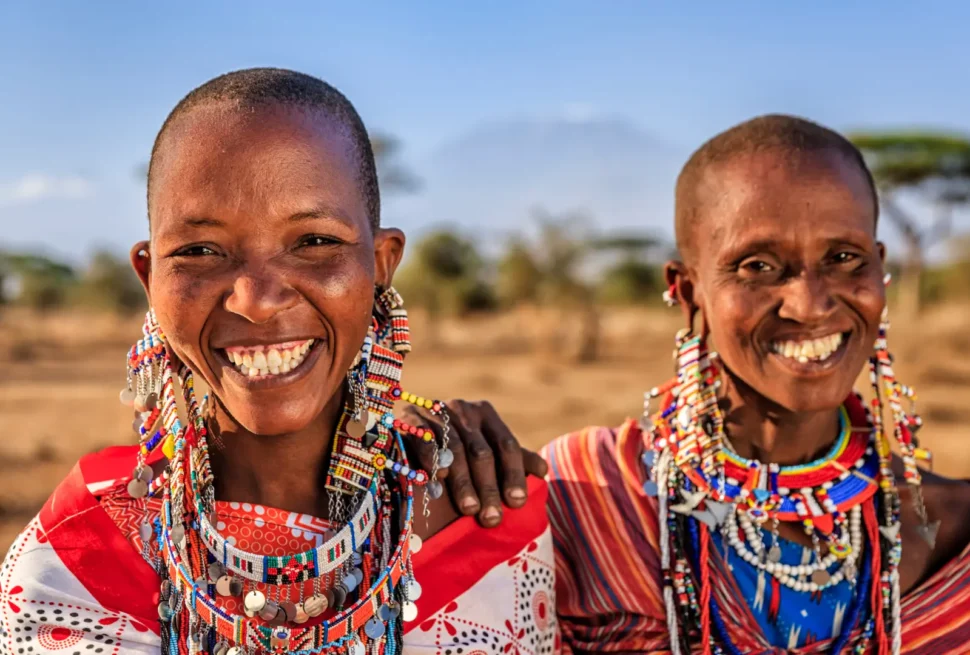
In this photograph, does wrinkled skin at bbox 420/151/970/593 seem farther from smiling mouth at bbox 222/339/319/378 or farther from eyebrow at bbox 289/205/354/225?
eyebrow at bbox 289/205/354/225

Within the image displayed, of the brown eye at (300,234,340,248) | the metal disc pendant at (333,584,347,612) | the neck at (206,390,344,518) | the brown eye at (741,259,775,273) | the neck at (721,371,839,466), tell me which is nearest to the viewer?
the brown eye at (300,234,340,248)

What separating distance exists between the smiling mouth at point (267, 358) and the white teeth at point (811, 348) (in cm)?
133

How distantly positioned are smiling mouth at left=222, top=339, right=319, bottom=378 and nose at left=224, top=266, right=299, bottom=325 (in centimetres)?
7

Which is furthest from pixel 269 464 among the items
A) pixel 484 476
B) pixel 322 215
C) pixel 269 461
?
pixel 322 215

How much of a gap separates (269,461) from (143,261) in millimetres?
560

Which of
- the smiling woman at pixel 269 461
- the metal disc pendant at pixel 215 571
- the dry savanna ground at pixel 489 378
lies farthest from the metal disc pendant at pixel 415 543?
the dry savanna ground at pixel 489 378

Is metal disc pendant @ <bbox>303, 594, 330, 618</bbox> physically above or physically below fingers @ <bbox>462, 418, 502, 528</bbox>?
below

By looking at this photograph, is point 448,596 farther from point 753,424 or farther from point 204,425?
point 753,424

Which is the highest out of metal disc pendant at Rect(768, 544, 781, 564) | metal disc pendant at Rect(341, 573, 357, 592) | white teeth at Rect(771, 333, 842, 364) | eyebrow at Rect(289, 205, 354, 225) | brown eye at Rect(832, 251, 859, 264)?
brown eye at Rect(832, 251, 859, 264)

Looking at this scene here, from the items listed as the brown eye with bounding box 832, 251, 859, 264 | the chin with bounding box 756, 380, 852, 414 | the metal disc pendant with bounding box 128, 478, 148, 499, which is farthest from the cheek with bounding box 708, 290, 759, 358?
the metal disc pendant with bounding box 128, 478, 148, 499

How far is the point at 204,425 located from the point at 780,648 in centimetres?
168

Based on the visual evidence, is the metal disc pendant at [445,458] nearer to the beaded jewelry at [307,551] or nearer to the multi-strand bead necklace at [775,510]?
the beaded jewelry at [307,551]

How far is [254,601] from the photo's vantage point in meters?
2.07

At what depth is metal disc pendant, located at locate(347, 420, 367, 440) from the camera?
229 centimetres
